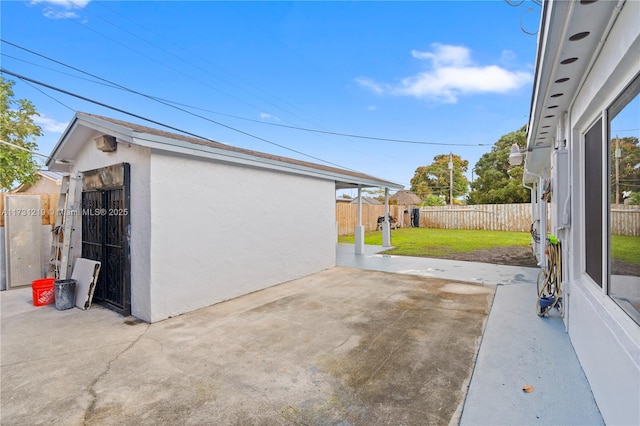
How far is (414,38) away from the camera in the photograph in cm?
1198

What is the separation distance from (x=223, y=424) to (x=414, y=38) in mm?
13810

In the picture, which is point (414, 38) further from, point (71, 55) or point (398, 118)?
point (71, 55)

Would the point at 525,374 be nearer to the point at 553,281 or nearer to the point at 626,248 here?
the point at 626,248

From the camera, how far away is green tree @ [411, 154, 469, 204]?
34.6 metres

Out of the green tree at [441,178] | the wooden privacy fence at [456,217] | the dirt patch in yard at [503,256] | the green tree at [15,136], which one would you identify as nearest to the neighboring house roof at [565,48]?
the dirt patch in yard at [503,256]

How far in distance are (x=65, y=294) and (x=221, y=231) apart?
256cm

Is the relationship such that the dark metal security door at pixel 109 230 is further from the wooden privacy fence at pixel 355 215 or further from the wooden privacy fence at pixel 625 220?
the wooden privacy fence at pixel 355 215

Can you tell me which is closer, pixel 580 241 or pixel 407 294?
pixel 580 241

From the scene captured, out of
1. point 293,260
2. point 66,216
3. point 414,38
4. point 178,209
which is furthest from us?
point 414,38

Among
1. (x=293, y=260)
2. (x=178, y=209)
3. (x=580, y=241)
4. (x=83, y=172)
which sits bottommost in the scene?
(x=293, y=260)

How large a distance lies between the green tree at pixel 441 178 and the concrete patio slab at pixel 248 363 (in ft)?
106

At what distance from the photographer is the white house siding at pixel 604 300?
1653 mm

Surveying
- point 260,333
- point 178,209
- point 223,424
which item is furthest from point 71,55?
point 223,424

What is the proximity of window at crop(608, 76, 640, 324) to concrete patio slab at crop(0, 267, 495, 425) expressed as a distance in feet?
4.57
